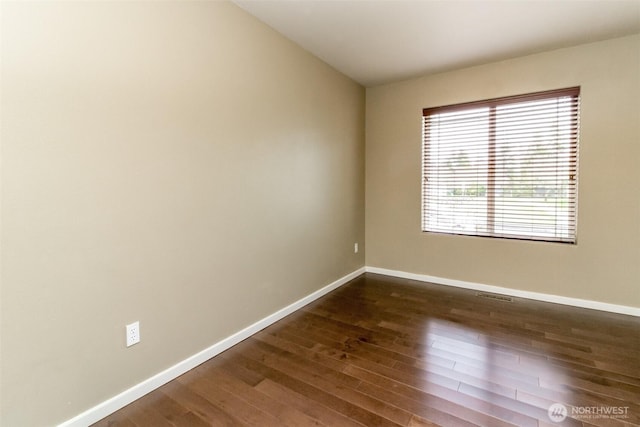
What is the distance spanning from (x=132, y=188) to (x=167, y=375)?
1.18m

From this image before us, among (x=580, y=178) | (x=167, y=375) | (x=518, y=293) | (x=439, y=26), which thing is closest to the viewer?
(x=167, y=375)

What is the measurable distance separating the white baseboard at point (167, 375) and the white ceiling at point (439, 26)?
8.19 ft

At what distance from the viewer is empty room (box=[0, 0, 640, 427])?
147 cm

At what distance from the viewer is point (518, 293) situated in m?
3.34

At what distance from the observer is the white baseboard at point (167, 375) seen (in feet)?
5.19

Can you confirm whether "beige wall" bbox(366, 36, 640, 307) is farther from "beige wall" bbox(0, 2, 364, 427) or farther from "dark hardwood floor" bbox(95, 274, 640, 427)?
"beige wall" bbox(0, 2, 364, 427)

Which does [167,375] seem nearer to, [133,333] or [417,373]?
[133,333]

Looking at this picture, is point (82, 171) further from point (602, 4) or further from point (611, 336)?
point (611, 336)

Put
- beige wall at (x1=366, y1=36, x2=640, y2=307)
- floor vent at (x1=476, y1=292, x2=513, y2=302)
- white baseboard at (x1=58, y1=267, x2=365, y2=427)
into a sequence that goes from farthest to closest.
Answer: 1. floor vent at (x1=476, y1=292, x2=513, y2=302)
2. beige wall at (x1=366, y1=36, x2=640, y2=307)
3. white baseboard at (x1=58, y1=267, x2=365, y2=427)

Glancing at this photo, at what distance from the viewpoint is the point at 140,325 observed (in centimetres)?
180

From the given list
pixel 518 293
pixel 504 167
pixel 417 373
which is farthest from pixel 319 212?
pixel 518 293

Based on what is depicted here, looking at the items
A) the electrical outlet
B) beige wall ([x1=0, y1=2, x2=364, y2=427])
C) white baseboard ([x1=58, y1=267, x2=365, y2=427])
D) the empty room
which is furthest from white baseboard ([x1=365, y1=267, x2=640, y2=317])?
the electrical outlet

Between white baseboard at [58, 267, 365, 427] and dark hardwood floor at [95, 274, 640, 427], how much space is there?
4 cm

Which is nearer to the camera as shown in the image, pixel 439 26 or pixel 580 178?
pixel 439 26
